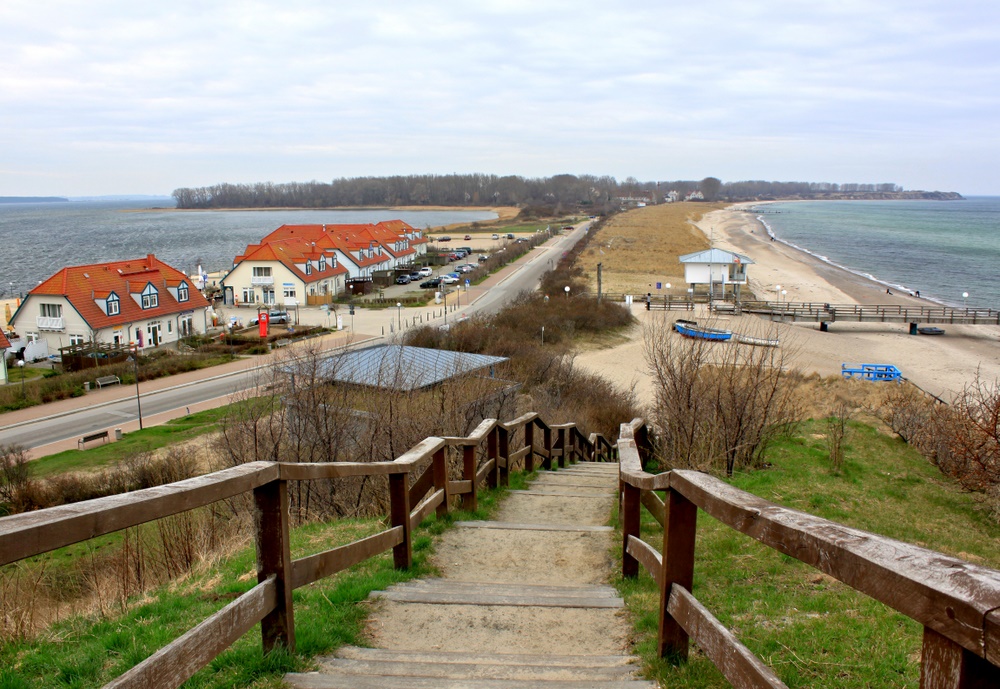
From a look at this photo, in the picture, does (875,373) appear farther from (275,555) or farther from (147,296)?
(147,296)

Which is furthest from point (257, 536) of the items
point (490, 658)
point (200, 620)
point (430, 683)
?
point (200, 620)

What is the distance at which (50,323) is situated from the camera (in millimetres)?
39719

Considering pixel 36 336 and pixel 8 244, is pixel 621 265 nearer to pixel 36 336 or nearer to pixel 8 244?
pixel 36 336

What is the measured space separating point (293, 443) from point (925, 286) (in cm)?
6654

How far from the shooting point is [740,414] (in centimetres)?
1112

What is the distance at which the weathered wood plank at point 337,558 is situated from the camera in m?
3.91

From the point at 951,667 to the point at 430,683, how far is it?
8.17ft

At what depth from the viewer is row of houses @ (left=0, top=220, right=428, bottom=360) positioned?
39.7 meters

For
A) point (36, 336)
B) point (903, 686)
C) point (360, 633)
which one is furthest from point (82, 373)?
point (903, 686)

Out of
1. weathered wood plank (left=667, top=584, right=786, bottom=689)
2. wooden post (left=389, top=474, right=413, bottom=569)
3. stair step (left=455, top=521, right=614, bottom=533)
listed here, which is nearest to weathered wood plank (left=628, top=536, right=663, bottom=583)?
weathered wood plank (left=667, top=584, right=786, bottom=689)

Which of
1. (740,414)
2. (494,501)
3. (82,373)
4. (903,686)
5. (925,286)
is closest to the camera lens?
(903,686)

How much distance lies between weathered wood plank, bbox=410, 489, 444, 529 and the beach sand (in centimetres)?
1535

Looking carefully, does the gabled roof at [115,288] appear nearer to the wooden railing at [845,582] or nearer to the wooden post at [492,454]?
the wooden post at [492,454]

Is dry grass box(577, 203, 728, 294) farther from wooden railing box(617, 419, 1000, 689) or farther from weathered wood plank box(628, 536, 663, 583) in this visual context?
wooden railing box(617, 419, 1000, 689)
